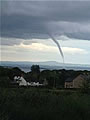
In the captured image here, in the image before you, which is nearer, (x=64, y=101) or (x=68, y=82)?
(x=64, y=101)

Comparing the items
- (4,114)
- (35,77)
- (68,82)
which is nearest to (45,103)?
(4,114)

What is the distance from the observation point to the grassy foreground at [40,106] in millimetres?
11781

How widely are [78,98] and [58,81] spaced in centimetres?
6199

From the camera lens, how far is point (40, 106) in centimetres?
1277

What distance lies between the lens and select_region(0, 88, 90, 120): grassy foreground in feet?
38.7

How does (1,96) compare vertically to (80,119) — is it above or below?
above

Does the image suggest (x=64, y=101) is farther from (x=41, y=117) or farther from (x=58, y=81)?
(x=58, y=81)

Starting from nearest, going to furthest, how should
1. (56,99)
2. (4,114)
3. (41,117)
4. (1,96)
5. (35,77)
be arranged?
(4,114), (41,117), (1,96), (56,99), (35,77)

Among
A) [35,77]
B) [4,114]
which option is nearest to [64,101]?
[4,114]

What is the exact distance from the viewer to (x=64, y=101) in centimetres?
1355

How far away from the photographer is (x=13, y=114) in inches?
458

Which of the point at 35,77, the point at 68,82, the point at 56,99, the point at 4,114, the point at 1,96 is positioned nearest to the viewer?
the point at 4,114

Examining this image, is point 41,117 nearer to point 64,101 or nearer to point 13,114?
point 13,114

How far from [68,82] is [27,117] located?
62286 mm
